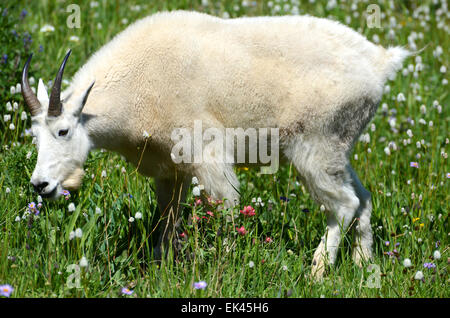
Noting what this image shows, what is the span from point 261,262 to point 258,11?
4807 mm

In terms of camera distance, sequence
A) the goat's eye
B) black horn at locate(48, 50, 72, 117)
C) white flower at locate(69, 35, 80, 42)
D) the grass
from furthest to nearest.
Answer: white flower at locate(69, 35, 80, 42)
the goat's eye
black horn at locate(48, 50, 72, 117)
the grass

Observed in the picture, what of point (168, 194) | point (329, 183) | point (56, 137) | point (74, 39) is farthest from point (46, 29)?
point (329, 183)

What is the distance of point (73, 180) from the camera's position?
13.3 feet

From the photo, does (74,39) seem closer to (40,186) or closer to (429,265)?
(40,186)

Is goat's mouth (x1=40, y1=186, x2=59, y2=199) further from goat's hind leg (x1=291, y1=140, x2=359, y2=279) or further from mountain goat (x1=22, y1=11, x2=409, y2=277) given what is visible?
goat's hind leg (x1=291, y1=140, x2=359, y2=279)

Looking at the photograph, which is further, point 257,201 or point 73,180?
point 257,201

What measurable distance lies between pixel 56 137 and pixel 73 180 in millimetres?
299

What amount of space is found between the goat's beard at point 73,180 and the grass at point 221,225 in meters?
0.15

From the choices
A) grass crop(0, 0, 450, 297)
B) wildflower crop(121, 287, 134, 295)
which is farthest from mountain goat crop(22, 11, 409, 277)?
wildflower crop(121, 287, 134, 295)

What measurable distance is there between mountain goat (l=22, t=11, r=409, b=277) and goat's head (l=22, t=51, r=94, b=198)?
15 millimetres

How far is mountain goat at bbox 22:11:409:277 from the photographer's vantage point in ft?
14.0

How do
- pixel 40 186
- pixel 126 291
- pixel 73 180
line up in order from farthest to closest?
pixel 73 180 → pixel 40 186 → pixel 126 291

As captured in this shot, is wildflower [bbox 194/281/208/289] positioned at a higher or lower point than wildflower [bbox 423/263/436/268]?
higher
